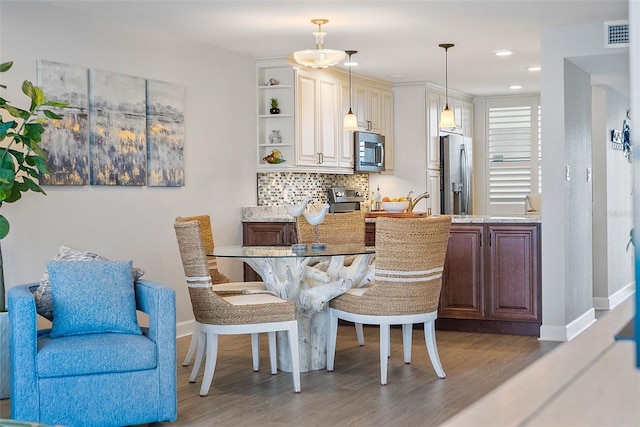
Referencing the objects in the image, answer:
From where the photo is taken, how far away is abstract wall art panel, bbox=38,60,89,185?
4.95 metres

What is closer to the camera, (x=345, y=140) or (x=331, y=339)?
(x=331, y=339)

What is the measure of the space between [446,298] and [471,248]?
0.45 metres

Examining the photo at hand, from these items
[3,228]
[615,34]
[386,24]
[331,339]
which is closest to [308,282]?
[331,339]

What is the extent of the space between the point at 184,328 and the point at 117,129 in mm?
1716

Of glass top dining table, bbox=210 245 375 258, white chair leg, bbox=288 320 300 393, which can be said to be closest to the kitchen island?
glass top dining table, bbox=210 245 375 258

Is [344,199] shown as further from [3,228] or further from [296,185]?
[3,228]

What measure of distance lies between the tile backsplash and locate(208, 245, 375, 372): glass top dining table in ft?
7.68

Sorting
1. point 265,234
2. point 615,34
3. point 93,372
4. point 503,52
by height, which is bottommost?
point 93,372

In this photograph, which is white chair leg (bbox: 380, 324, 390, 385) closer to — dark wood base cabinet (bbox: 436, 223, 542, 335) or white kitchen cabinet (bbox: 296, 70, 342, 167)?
dark wood base cabinet (bbox: 436, 223, 542, 335)

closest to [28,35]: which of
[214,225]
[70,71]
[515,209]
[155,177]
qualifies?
[70,71]

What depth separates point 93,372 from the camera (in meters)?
3.45

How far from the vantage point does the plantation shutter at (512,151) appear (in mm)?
9875

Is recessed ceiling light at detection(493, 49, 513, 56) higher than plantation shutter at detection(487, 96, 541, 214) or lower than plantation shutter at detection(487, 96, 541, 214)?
higher

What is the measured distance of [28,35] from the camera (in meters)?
4.86
